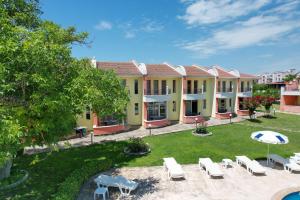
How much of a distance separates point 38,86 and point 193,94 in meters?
26.1

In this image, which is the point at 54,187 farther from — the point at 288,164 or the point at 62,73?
the point at 288,164

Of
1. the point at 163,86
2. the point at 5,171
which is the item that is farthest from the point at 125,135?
the point at 5,171

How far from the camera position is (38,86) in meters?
9.88

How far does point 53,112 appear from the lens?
998cm

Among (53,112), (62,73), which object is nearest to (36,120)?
(53,112)

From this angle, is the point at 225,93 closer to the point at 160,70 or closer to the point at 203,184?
the point at 160,70

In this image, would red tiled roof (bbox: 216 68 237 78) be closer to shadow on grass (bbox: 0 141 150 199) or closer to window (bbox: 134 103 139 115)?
window (bbox: 134 103 139 115)

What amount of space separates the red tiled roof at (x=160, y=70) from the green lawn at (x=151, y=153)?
28.4 feet

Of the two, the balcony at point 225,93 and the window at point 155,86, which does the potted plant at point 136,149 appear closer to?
the window at point 155,86

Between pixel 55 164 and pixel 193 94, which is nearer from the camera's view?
pixel 55 164

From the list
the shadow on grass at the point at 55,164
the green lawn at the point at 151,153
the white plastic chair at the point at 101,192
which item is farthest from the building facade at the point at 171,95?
the white plastic chair at the point at 101,192

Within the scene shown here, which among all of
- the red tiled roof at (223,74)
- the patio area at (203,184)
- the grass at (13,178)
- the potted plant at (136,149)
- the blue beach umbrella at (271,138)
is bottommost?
the patio area at (203,184)

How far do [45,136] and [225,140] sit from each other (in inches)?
718

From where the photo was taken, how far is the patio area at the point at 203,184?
1289 centimetres
